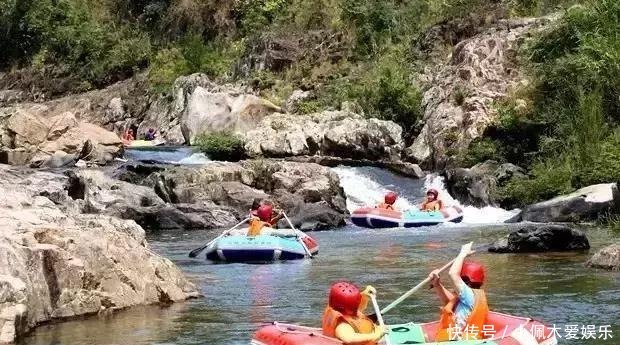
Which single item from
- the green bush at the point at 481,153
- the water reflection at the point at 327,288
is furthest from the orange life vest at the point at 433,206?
the green bush at the point at 481,153

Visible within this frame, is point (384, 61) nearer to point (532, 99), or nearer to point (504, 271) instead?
point (532, 99)

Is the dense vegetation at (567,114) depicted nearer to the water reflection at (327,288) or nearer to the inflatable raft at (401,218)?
the inflatable raft at (401,218)

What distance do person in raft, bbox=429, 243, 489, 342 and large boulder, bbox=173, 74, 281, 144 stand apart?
20.3m

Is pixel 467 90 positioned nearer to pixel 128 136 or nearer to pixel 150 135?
pixel 150 135

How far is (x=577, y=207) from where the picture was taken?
17.7 meters

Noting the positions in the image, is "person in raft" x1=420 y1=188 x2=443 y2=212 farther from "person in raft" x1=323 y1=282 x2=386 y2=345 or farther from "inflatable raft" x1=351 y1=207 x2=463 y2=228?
"person in raft" x1=323 y1=282 x2=386 y2=345

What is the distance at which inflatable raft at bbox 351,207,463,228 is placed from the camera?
18.5 metres

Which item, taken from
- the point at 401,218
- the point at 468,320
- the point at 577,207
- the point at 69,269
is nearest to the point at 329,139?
the point at 401,218

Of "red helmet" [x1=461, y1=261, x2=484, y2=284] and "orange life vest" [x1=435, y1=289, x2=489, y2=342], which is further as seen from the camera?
"red helmet" [x1=461, y1=261, x2=484, y2=284]

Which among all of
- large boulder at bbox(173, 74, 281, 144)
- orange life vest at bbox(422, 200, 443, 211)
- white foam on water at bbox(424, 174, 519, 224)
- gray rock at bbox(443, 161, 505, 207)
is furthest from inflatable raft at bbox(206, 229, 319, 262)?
large boulder at bbox(173, 74, 281, 144)

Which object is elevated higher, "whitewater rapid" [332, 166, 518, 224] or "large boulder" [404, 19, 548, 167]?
"large boulder" [404, 19, 548, 167]

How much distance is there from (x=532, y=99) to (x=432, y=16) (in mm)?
8474

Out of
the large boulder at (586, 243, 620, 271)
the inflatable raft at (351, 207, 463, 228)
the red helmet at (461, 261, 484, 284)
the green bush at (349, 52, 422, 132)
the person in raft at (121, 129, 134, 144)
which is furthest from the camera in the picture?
the person in raft at (121, 129, 134, 144)

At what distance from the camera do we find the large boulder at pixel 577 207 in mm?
17469
